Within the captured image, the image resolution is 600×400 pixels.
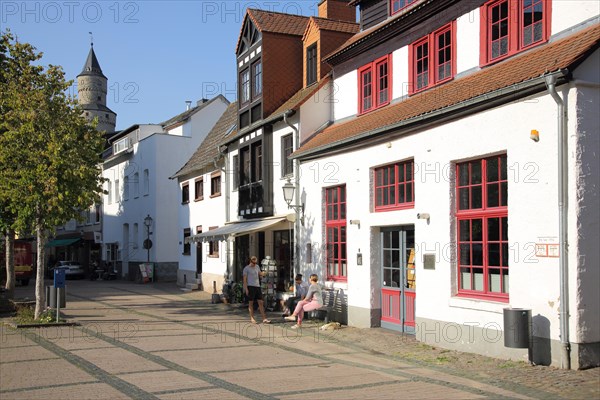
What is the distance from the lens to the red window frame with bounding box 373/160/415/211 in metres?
13.5

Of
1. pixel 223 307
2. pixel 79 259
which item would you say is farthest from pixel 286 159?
pixel 79 259

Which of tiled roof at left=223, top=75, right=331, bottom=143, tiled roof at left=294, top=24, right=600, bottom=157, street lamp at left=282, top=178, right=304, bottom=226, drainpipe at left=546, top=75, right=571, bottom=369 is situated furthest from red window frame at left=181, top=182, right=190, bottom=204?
drainpipe at left=546, top=75, right=571, bottom=369

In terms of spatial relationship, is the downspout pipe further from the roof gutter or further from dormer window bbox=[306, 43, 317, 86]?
the roof gutter

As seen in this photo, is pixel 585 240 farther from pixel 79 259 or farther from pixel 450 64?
pixel 79 259

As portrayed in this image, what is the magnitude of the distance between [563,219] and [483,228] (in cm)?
196

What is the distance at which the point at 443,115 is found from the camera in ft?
39.4

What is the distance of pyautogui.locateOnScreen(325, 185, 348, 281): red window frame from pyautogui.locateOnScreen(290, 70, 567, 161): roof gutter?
1.08 m

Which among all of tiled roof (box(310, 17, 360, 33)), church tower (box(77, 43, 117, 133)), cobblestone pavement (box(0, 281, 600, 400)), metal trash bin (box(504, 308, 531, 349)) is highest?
church tower (box(77, 43, 117, 133))

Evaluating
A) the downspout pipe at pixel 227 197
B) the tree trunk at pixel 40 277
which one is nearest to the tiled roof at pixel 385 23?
the downspout pipe at pixel 227 197

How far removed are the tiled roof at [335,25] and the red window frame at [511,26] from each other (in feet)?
25.2

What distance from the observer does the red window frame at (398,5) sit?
1582 cm

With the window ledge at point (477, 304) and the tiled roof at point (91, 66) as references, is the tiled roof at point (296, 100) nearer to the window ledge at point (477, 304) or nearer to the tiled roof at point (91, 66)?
the window ledge at point (477, 304)

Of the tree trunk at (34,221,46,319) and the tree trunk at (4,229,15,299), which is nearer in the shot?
the tree trunk at (34,221,46,319)

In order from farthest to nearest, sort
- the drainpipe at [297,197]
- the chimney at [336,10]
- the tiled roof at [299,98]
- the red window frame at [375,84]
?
the chimney at [336,10], the tiled roof at [299,98], the drainpipe at [297,197], the red window frame at [375,84]
